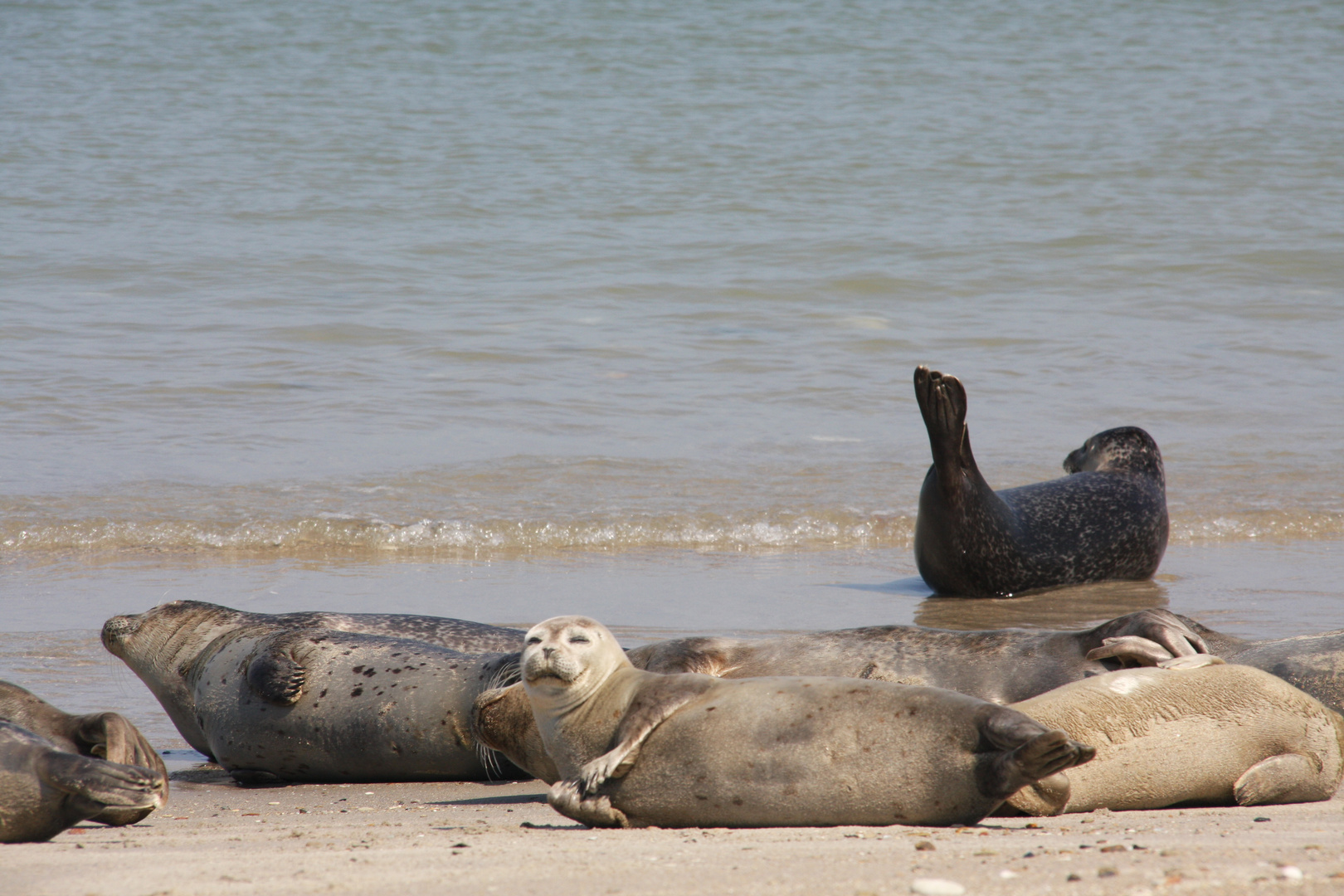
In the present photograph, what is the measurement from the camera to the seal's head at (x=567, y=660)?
3.20 m

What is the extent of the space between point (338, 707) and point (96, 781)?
1427 millimetres

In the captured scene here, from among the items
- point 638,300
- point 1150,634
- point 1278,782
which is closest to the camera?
point 1278,782

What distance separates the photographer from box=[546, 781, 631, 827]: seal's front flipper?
9.87 ft

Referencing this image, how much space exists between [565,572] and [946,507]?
5.81ft

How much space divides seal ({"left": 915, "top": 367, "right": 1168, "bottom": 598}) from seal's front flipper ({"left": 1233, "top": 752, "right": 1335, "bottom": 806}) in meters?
3.19

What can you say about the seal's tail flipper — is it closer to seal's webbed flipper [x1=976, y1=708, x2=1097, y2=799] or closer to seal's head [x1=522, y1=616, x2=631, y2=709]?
seal's head [x1=522, y1=616, x2=631, y2=709]

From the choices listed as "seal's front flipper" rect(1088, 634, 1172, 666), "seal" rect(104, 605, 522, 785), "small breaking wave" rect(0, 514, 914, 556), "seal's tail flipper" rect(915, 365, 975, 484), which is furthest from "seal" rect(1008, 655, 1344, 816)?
"small breaking wave" rect(0, 514, 914, 556)

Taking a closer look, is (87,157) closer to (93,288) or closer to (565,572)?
(93,288)

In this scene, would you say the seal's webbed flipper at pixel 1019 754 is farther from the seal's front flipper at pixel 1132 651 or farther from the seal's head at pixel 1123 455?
the seal's head at pixel 1123 455

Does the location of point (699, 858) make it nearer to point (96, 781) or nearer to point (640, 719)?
point (640, 719)

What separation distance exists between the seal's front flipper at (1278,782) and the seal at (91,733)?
7.58ft

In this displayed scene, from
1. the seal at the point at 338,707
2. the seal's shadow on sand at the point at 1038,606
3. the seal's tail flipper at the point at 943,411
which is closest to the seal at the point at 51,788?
the seal at the point at 338,707

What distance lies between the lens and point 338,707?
422 cm

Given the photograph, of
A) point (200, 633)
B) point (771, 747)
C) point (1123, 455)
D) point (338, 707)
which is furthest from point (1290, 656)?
point (1123, 455)
